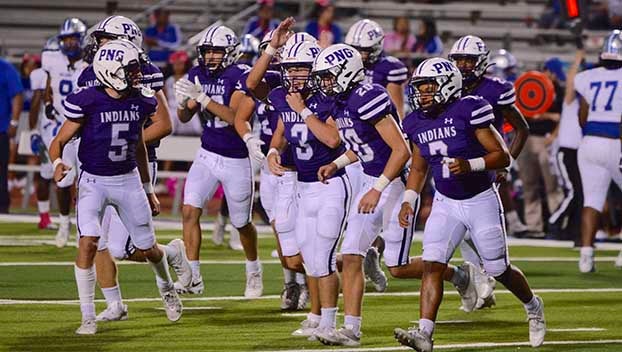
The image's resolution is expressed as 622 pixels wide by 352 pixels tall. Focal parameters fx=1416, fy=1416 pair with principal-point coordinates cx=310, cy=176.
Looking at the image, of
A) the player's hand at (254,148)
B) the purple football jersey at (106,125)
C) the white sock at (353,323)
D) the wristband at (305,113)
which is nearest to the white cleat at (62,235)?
the player's hand at (254,148)

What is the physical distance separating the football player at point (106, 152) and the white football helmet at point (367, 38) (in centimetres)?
249

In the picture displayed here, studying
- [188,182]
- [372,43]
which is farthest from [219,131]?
[372,43]

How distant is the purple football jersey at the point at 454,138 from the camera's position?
7.62 metres

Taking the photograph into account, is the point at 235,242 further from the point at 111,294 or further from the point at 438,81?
the point at 438,81

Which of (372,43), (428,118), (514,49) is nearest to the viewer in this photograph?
(428,118)

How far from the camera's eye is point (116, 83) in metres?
8.12

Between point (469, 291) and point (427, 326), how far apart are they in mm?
1823

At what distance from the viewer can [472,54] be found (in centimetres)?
927

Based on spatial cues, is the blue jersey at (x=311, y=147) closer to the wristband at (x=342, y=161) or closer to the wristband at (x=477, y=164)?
the wristband at (x=342, y=161)

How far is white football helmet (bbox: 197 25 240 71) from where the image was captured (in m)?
9.89

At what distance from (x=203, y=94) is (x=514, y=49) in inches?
472

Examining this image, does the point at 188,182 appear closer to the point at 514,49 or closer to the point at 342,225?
the point at 342,225

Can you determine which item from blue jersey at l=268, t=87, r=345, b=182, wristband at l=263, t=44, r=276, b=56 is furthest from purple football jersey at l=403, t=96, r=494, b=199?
wristband at l=263, t=44, r=276, b=56

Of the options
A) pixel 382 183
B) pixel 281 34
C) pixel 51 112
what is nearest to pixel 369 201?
pixel 382 183
